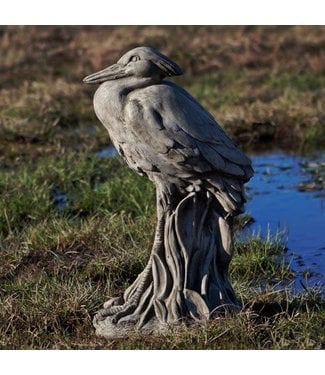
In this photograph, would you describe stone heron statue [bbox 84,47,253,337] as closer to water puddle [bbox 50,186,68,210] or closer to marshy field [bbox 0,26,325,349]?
marshy field [bbox 0,26,325,349]

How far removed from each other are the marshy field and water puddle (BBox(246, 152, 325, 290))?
0.9 inches

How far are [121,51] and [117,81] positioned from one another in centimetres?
1238

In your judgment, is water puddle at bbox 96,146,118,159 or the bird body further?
water puddle at bbox 96,146,118,159

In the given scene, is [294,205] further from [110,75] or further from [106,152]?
[110,75]

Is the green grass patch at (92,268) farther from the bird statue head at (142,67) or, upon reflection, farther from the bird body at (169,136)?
the bird statue head at (142,67)

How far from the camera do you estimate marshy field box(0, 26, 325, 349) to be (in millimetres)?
5730

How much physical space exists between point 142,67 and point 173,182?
70 centimetres

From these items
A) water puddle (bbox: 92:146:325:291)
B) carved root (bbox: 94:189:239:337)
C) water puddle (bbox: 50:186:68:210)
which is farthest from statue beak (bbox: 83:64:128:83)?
water puddle (bbox: 50:186:68:210)

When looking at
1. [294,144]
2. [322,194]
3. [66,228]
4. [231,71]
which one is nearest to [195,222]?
[66,228]

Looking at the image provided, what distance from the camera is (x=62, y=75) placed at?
1625 centimetres

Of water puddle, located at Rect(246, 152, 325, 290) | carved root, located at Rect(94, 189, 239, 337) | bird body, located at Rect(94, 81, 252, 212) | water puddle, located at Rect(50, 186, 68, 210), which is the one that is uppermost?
bird body, located at Rect(94, 81, 252, 212)

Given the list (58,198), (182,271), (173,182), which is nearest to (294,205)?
(58,198)

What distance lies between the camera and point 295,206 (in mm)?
9023

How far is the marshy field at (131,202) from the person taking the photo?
5730mm
